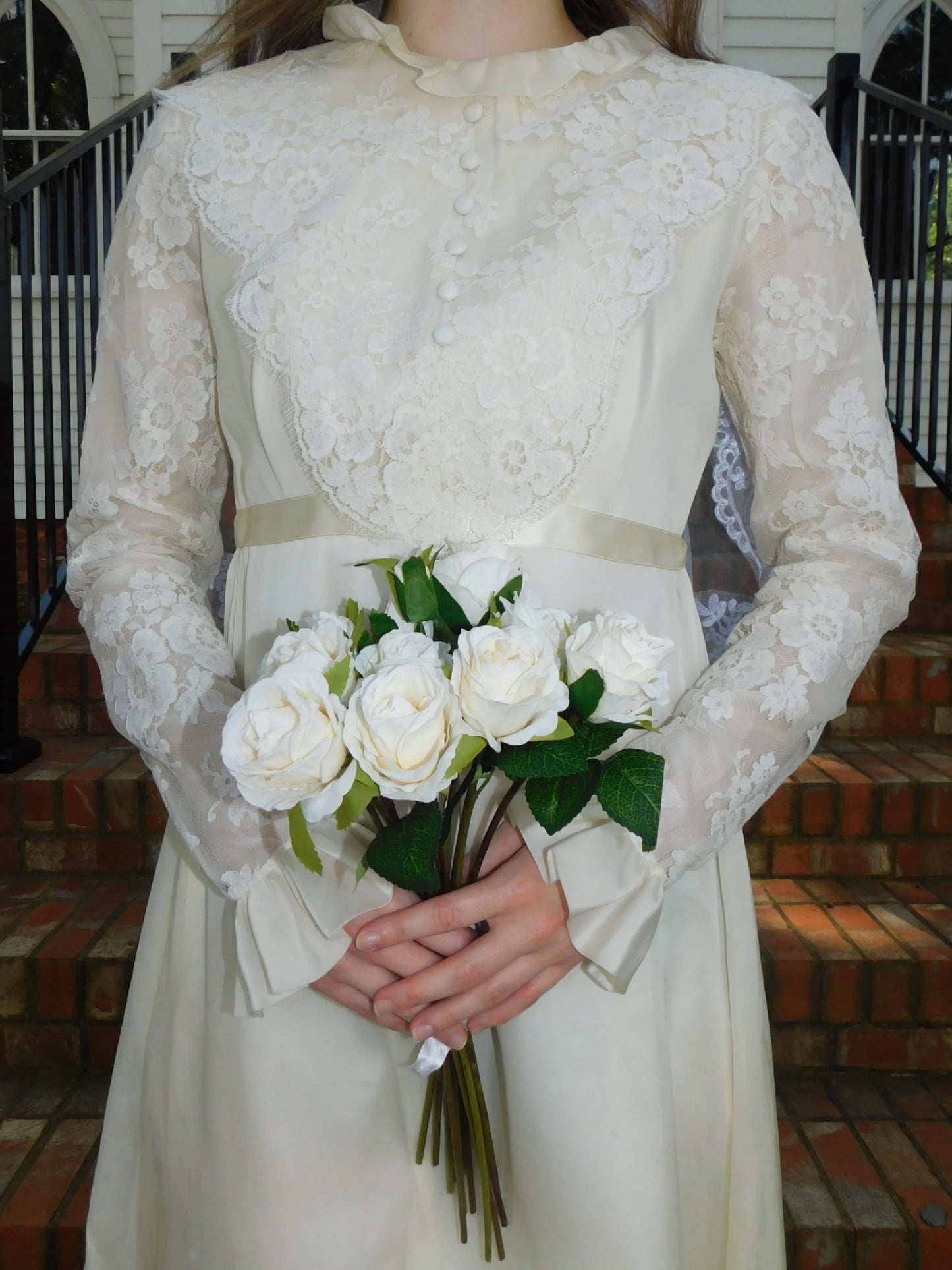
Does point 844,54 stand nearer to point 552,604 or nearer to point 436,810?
point 552,604

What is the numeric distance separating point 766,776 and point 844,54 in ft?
14.0

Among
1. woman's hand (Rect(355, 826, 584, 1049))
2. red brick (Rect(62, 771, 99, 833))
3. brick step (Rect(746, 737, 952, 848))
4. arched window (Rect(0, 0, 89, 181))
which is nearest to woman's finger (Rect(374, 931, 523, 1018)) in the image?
woman's hand (Rect(355, 826, 584, 1049))

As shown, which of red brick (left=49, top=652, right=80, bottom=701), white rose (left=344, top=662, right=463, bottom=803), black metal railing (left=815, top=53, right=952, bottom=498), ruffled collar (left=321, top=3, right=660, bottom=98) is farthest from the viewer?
black metal railing (left=815, top=53, right=952, bottom=498)

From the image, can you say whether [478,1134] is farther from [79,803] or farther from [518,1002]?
[79,803]

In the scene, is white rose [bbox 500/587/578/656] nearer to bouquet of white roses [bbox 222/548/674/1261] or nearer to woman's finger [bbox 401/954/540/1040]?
bouquet of white roses [bbox 222/548/674/1261]

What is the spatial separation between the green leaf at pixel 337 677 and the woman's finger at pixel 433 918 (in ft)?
0.68

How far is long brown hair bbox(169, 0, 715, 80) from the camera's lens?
48.3 inches

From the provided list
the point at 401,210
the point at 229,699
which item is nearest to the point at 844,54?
the point at 401,210

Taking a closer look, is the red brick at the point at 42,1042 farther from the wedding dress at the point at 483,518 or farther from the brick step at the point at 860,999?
the brick step at the point at 860,999

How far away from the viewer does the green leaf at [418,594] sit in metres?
0.78

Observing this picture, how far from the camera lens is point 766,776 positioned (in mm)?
945

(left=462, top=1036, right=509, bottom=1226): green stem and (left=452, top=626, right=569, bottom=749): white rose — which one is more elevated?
(left=452, top=626, right=569, bottom=749): white rose

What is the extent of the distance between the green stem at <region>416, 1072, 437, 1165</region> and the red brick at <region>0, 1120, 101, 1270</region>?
1252 mm
